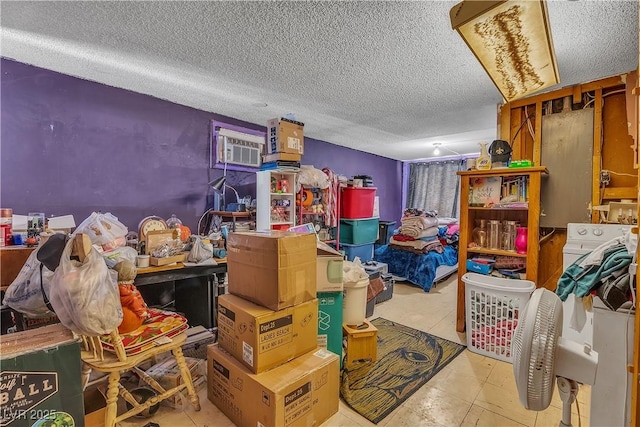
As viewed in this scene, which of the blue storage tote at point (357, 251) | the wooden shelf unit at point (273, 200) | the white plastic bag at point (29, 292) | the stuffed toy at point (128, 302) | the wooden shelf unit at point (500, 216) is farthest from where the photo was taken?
the blue storage tote at point (357, 251)

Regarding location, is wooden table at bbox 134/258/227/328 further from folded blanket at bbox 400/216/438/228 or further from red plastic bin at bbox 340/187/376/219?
folded blanket at bbox 400/216/438/228

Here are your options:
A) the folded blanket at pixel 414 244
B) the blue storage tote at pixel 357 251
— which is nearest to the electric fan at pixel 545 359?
the folded blanket at pixel 414 244

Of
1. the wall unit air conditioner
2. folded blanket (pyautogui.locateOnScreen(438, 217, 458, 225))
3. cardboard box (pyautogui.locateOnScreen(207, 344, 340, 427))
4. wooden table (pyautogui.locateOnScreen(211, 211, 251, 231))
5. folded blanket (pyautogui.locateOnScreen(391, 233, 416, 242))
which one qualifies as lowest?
cardboard box (pyautogui.locateOnScreen(207, 344, 340, 427))

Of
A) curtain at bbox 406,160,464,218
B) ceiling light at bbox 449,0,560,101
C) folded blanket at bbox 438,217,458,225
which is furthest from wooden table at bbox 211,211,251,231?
curtain at bbox 406,160,464,218

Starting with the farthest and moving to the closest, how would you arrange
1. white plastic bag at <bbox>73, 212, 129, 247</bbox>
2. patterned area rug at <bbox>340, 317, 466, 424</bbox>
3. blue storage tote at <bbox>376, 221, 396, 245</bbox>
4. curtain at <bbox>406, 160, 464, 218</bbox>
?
1. curtain at <bbox>406, 160, 464, 218</bbox>
2. blue storage tote at <bbox>376, 221, 396, 245</bbox>
3. white plastic bag at <bbox>73, 212, 129, 247</bbox>
4. patterned area rug at <bbox>340, 317, 466, 424</bbox>

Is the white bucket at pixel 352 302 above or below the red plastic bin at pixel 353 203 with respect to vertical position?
below

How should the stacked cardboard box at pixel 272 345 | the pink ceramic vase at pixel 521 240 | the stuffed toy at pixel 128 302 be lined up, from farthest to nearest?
the pink ceramic vase at pixel 521 240
the stuffed toy at pixel 128 302
the stacked cardboard box at pixel 272 345

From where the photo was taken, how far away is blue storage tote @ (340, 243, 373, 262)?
4.60 meters

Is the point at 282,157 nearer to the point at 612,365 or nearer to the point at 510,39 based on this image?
the point at 510,39

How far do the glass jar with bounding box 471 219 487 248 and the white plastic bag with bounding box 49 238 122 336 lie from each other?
2.83m

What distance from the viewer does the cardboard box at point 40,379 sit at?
115 cm

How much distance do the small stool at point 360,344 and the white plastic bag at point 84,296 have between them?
1.44 meters

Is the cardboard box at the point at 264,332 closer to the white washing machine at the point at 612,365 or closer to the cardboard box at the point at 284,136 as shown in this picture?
the white washing machine at the point at 612,365

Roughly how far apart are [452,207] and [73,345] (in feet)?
22.2
